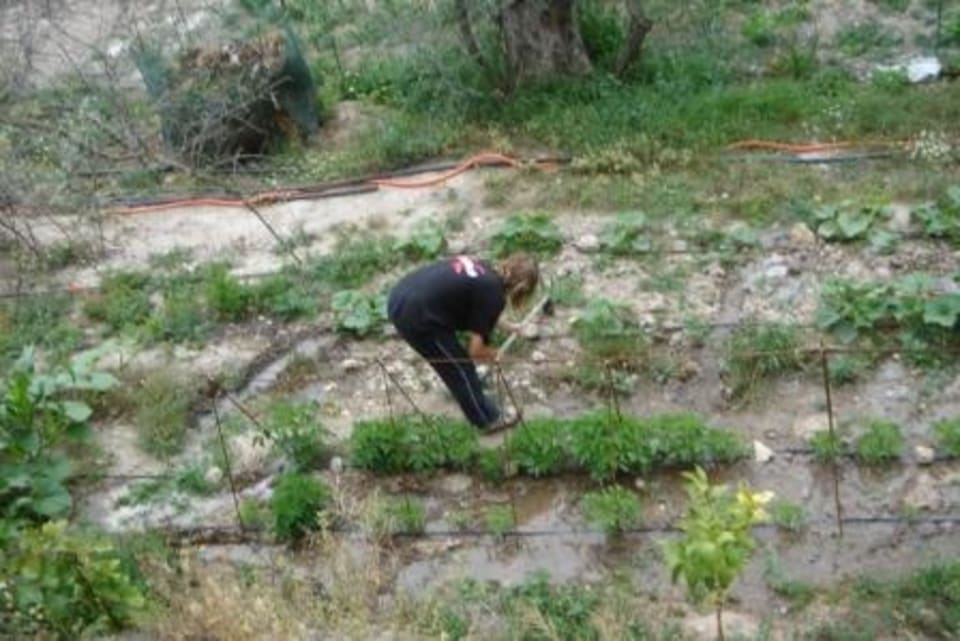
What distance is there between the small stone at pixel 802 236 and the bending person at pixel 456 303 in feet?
8.34

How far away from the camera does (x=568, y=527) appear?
7.38 metres

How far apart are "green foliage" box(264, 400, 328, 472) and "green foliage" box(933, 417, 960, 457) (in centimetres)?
316

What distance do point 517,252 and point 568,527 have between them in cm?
286

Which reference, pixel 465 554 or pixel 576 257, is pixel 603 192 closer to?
pixel 576 257

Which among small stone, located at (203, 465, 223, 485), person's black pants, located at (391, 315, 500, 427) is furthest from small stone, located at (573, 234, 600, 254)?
small stone, located at (203, 465, 223, 485)

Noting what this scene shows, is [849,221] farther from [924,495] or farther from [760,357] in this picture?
[924,495]

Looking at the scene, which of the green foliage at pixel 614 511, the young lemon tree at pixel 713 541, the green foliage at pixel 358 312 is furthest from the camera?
the green foliage at pixel 358 312

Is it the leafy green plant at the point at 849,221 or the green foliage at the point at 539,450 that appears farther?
the leafy green plant at the point at 849,221

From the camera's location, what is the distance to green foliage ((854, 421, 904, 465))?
748cm

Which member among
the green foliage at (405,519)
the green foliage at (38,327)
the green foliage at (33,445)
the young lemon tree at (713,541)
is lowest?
the green foliage at (38,327)

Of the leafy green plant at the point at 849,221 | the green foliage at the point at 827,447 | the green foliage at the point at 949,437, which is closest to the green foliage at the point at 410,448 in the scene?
the green foliage at the point at 827,447

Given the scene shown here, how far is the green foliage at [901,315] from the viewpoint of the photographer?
8.22 m

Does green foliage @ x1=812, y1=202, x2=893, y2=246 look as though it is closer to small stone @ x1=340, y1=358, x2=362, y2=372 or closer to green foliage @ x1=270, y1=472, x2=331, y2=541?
small stone @ x1=340, y1=358, x2=362, y2=372

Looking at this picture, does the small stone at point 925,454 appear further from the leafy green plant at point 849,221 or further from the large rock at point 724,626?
the leafy green plant at point 849,221
